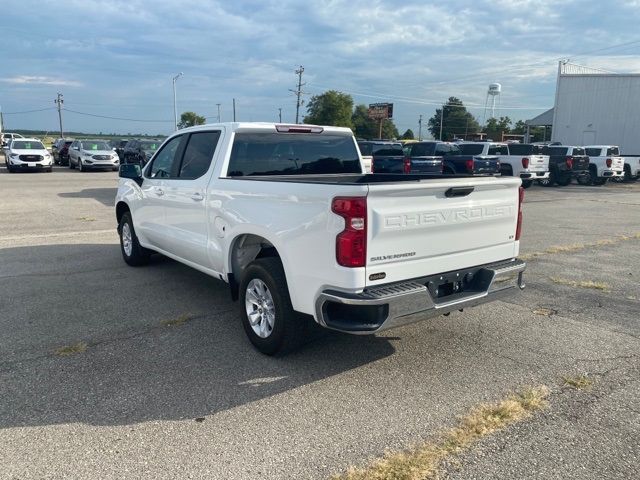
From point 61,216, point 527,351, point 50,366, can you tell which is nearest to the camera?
point 50,366

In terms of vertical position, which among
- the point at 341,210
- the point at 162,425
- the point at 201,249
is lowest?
the point at 162,425

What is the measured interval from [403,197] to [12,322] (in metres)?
4.12

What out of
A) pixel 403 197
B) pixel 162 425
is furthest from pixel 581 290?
pixel 162 425

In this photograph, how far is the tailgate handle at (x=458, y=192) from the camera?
13.0 ft

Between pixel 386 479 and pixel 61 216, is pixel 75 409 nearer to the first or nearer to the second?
pixel 386 479

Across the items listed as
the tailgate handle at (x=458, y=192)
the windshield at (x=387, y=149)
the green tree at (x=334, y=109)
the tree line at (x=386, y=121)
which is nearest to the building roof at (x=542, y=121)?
the tree line at (x=386, y=121)

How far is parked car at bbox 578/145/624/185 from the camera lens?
2505 centimetres

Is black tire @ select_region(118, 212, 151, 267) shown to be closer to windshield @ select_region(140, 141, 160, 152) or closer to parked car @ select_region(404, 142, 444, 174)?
parked car @ select_region(404, 142, 444, 174)

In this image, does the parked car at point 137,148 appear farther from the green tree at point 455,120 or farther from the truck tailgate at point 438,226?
the green tree at point 455,120

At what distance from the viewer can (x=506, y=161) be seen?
22.3 meters

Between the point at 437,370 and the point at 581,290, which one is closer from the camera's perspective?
the point at 437,370

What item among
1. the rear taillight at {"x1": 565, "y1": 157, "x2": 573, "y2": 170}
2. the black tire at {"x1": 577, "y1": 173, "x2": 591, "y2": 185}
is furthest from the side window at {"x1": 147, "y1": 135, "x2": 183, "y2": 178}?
the black tire at {"x1": 577, "y1": 173, "x2": 591, "y2": 185}

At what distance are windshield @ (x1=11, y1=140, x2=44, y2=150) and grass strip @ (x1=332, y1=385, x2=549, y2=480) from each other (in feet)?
96.3

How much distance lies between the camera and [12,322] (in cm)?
518
